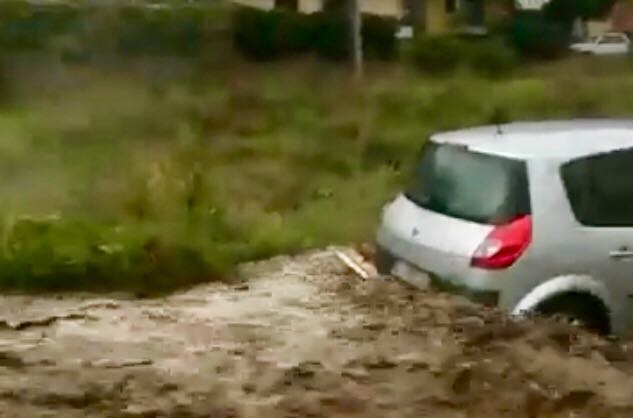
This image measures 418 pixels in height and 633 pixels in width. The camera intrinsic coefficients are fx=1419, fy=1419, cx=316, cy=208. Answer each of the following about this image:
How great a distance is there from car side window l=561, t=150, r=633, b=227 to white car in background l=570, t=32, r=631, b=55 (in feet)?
68.3

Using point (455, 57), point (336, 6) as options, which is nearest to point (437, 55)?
point (455, 57)

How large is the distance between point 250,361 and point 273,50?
20922mm

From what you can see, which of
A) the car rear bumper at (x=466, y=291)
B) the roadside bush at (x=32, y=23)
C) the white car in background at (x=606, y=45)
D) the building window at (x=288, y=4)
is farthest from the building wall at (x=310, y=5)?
the car rear bumper at (x=466, y=291)

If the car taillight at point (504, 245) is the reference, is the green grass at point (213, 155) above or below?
below

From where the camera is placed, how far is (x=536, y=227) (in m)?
7.84

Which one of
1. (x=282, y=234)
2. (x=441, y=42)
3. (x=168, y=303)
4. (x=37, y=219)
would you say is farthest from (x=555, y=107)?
(x=168, y=303)

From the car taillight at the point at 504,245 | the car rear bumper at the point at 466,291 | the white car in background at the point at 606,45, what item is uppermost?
the car taillight at the point at 504,245

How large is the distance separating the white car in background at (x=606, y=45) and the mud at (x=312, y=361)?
71.4ft

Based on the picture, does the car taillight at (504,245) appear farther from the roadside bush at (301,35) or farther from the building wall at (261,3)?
the building wall at (261,3)

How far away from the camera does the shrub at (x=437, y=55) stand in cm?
2627

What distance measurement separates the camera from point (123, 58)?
24.4 metres

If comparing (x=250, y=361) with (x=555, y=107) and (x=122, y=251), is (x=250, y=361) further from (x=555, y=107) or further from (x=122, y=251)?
(x=555, y=107)

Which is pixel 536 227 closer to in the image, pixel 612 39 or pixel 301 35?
pixel 301 35

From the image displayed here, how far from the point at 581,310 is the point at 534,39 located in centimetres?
2343
